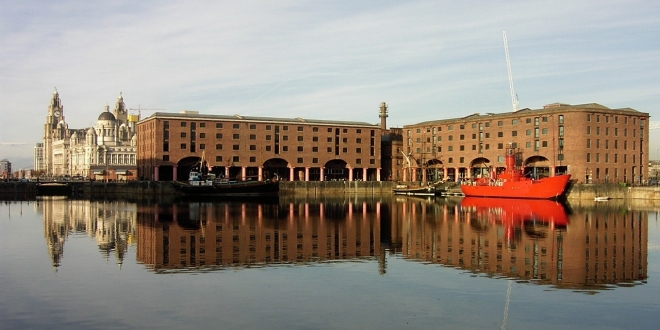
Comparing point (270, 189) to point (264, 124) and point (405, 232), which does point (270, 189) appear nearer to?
point (264, 124)

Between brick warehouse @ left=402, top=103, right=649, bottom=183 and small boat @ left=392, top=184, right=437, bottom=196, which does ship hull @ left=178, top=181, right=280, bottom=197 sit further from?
brick warehouse @ left=402, top=103, right=649, bottom=183

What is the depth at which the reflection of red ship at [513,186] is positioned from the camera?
284ft

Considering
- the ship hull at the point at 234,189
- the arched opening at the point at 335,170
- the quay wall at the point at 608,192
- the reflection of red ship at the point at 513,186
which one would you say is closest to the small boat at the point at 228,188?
the ship hull at the point at 234,189

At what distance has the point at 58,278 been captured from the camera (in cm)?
2356

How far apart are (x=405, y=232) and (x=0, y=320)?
27536 mm

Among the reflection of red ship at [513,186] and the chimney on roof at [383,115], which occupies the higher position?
the chimney on roof at [383,115]

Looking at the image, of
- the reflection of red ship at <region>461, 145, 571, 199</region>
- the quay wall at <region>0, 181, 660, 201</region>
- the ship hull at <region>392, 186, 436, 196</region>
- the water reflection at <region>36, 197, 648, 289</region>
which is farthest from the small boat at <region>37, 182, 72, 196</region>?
the reflection of red ship at <region>461, 145, 571, 199</region>

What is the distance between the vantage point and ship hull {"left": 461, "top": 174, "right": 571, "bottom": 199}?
8625cm

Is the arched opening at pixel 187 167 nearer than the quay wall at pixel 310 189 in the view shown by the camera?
No

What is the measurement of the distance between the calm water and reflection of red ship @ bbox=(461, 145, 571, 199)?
43398 millimetres

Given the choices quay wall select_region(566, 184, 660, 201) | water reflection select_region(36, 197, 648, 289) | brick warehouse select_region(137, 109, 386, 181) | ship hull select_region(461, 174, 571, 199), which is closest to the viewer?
water reflection select_region(36, 197, 648, 289)

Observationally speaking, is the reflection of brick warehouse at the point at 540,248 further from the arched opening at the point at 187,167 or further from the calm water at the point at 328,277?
the arched opening at the point at 187,167

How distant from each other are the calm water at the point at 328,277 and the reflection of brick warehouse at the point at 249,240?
0.41ft

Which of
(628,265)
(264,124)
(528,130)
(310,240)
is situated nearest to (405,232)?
(310,240)
